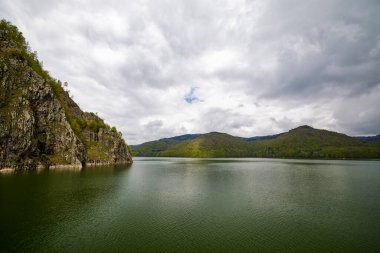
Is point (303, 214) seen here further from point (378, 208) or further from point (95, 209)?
point (95, 209)

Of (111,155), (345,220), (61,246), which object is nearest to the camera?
(61,246)

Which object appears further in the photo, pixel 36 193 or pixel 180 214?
pixel 36 193

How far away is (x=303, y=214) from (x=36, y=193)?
7135 centimetres

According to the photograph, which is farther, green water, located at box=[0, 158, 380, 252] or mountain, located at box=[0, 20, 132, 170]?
mountain, located at box=[0, 20, 132, 170]

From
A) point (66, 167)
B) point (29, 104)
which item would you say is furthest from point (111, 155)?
point (29, 104)

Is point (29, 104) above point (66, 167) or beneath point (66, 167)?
above

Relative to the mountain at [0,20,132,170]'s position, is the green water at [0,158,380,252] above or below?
below

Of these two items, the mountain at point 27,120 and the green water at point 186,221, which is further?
the mountain at point 27,120

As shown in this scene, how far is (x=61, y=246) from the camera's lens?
30.1m

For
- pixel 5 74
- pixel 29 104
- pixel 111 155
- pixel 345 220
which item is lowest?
pixel 345 220

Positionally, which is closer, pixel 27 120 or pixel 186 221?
pixel 186 221

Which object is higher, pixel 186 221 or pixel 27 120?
pixel 27 120

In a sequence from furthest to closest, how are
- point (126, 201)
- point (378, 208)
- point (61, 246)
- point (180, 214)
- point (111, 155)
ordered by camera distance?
point (111, 155) < point (126, 201) < point (378, 208) < point (180, 214) < point (61, 246)

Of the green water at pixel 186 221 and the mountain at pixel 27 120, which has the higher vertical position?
the mountain at pixel 27 120
